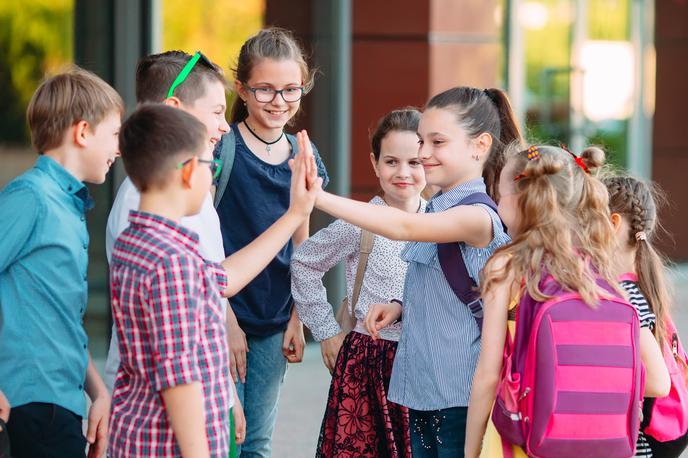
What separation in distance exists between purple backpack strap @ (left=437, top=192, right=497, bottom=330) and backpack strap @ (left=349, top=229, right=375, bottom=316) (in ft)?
1.73

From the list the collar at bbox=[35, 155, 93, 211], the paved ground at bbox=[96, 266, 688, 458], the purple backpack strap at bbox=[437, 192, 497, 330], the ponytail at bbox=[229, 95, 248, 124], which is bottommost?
the paved ground at bbox=[96, 266, 688, 458]

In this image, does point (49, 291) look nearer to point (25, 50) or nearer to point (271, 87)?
point (271, 87)

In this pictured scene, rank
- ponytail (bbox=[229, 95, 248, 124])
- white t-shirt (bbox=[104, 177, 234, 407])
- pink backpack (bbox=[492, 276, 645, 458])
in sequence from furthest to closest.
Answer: ponytail (bbox=[229, 95, 248, 124]), white t-shirt (bbox=[104, 177, 234, 407]), pink backpack (bbox=[492, 276, 645, 458])

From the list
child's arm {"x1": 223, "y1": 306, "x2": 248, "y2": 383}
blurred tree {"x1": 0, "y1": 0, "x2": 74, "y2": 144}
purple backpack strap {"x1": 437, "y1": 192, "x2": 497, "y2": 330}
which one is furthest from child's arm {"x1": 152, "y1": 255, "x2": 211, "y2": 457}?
blurred tree {"x1": 0, "y1": 0, "x2": 74, "y2": 144}

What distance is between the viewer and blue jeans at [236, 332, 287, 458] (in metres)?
3.85

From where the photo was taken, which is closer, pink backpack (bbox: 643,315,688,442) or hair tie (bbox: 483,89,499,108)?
pink backpack (bbox: 643,315,688,442)

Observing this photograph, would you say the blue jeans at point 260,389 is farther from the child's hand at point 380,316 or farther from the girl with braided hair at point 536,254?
the girl with braided hair at point 536,254

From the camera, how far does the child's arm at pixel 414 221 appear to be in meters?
3.09

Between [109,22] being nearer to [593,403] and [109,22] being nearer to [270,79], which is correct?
[270,79]

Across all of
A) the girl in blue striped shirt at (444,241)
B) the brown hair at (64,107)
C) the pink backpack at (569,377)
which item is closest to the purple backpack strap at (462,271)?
the girl in blue striped shirt at (444,241)

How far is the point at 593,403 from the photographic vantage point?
2.81 m

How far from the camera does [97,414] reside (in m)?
3.00

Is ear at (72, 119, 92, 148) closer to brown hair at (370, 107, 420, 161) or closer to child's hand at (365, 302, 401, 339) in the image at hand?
child's hand at (365, 302, 401, 339)

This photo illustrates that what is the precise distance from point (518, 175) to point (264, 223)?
1068 millimetres
